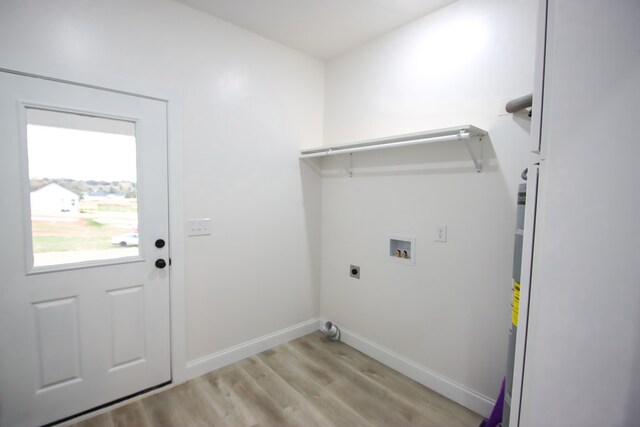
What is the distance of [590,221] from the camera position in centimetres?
75

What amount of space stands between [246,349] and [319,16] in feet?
8.79

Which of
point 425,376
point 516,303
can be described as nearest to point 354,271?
point 425,376

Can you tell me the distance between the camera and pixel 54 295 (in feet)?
5.53

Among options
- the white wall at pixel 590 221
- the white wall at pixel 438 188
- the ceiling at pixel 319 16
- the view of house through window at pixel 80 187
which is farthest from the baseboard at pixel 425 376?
the ceiling at pixel 319 16

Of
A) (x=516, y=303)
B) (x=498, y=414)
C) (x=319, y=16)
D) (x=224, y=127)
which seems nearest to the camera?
(x=516, y=303)

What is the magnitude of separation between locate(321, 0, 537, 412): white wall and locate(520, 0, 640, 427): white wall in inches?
41.0

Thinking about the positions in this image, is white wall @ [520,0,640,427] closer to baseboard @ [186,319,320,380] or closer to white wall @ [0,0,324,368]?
white wall @ [0,0,324,368]

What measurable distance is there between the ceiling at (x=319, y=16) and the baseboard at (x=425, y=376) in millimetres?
2555

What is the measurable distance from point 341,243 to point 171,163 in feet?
5.17

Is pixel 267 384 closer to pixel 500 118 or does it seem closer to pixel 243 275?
pixel 243 275

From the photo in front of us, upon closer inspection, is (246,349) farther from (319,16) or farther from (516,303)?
(319,16)

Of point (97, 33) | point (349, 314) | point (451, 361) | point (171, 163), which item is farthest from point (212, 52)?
point (451, 361)

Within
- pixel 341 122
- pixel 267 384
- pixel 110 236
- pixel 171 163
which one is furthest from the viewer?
pixel 341 122

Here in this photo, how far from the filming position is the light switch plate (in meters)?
2.14
